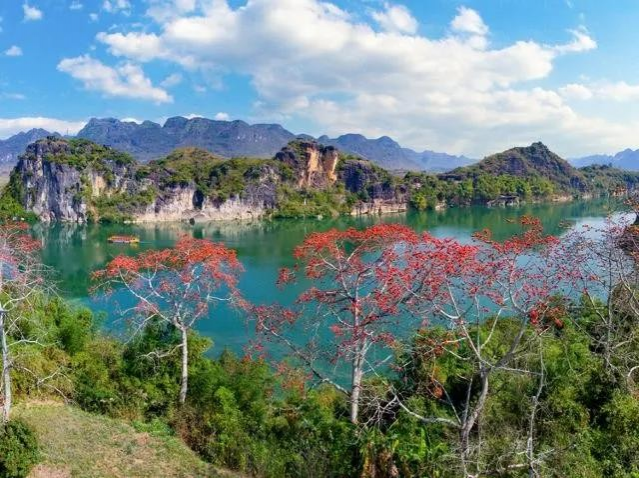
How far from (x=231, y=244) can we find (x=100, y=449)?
51.4m

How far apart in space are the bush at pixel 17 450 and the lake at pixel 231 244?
9.75m

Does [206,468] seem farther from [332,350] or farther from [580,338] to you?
[580,338]

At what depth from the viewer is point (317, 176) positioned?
116 meters

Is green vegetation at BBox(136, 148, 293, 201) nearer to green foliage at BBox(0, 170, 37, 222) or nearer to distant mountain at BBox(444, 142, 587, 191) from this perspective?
green foliage at BBox(0, 170, 37, 222)

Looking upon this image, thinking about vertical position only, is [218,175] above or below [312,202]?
above

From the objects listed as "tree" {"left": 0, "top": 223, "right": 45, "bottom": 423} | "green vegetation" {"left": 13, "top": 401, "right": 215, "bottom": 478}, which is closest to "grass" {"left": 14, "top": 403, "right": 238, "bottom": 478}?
"green vegetation" {"left": 13, "top": 401, "right": 215, "bottom": 478}

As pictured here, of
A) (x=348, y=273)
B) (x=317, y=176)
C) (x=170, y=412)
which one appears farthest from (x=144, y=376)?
(x=317, y=176)

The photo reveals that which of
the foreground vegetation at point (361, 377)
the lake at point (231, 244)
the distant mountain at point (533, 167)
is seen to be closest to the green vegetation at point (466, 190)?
the lake at point (231, 244)

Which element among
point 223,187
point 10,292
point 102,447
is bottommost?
point 102,447

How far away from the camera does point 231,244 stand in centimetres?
6122

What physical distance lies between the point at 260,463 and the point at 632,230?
10197 mm

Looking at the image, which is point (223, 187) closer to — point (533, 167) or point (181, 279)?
point (533, 167)

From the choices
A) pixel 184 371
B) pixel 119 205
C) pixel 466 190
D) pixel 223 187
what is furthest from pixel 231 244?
pixel 466 190

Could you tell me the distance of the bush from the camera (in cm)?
832
